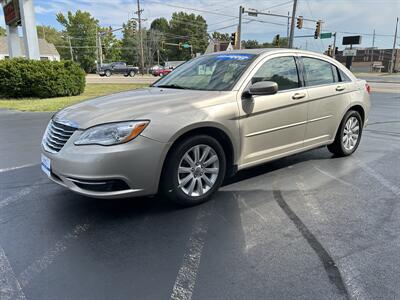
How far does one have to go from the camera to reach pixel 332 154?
590cm

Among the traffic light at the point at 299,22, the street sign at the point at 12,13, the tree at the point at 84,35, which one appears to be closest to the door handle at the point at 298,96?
the street sign at the point at 12,13

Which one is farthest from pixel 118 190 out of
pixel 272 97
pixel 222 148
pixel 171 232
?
pixel 272 97

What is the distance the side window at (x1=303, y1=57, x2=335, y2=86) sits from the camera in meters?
4.84

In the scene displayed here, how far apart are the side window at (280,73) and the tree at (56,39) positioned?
283 feet

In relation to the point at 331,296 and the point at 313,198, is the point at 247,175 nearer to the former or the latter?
the point at 313,198

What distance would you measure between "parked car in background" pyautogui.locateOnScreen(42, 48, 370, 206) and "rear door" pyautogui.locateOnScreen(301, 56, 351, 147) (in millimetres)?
15

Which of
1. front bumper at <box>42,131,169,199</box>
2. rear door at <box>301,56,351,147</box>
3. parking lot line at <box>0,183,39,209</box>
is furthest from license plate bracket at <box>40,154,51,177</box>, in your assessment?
rear door at <box>301,56,351,147</box>

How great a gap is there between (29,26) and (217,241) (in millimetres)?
16936

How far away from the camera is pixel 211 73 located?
14.6ft

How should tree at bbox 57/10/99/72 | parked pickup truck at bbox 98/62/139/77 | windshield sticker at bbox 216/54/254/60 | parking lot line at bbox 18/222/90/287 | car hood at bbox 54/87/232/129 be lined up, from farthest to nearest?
tree at bbox 57/10/99/72, parked pickup truck at bbox 98/62/139/77, windshield sticker at bbox 216/54/254/60, car hood at bbox 54/87/232/129, parking lot line at bbox 18/222/90/287

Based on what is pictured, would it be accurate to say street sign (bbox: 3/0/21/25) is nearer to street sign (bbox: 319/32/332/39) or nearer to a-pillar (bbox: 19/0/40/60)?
a-pillar (bbox: 19/0/40/60)

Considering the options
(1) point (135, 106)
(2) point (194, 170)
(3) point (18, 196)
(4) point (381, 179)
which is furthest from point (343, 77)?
(3) point (18, 196)

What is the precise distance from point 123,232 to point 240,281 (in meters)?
1.26

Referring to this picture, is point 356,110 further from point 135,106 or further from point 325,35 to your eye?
point 325,35
